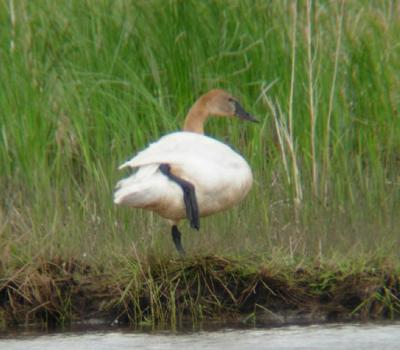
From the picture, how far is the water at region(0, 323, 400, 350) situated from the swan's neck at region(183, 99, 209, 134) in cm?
172

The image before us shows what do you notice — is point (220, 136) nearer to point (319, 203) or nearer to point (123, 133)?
point (123, 133)

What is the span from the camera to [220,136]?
845 centimetres

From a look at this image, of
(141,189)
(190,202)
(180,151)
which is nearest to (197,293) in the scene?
(190,202)

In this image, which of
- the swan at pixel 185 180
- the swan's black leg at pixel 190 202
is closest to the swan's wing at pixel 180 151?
the swan at pixel 185 180

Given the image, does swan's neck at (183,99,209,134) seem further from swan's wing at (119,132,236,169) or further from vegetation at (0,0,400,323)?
swan's wing at (119,132,236,169)

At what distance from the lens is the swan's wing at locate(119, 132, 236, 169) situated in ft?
21.8

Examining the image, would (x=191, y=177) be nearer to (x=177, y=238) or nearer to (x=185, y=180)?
(x=185, y=180)

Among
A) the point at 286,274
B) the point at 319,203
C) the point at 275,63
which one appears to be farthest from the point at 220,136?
the point at 286,274

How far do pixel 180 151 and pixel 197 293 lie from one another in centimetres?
74

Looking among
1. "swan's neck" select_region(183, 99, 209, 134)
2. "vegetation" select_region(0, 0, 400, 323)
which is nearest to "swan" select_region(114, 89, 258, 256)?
"vegetation" select_region(0, 0, 400, 323)

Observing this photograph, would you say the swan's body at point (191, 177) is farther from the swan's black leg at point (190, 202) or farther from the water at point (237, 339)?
the water at point (237, 339)

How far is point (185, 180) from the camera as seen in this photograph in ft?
21.6

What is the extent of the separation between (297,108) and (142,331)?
2.31 m

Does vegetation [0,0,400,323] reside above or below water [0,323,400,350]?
above
